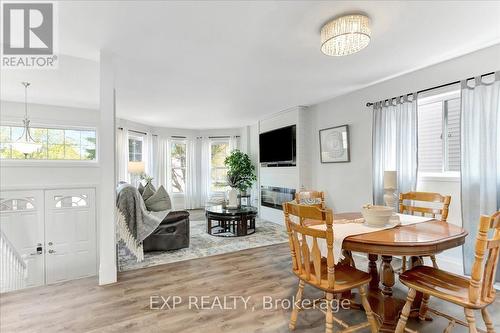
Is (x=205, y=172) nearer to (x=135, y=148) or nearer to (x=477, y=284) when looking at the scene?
(x=135, y=148)

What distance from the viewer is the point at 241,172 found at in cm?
682

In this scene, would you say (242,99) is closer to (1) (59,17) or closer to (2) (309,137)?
(2) (309,137)

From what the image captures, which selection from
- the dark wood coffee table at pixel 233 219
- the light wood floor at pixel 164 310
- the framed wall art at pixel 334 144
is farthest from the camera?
the dark wood coffee table at pixel 233 219

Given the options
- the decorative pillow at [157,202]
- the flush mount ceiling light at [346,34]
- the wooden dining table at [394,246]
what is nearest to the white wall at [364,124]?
the wooden dining table at [394,246]

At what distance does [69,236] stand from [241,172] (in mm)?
4008

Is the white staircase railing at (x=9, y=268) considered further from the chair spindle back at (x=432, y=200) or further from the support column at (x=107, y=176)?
the chair spindle back at (x=432, y=200)

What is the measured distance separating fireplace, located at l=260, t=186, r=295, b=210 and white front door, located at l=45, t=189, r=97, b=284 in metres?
3.64

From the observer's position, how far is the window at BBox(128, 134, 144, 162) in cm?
640

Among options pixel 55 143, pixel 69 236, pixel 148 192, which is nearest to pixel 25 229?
pixel 69 236

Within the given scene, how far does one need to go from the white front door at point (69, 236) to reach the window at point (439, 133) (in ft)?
17.2

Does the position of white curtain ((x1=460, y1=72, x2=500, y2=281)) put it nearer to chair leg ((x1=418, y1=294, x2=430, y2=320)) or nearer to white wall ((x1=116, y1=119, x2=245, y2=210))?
chair leg ((x1=418, y1=294, x2=430, y2=320))

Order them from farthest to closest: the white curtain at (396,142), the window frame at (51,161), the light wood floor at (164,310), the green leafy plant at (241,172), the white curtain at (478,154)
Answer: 1. the green leafy plant at (241,172)
2. the window frame at (51,161)
3. the white curtain at (396,142)
4. the white curtain at (478,154)
5. the light wood floor at (164,310)

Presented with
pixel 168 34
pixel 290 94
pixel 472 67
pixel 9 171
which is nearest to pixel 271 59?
pixel 168 34

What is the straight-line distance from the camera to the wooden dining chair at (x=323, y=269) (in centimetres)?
157
